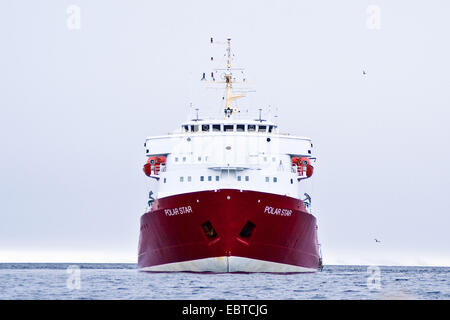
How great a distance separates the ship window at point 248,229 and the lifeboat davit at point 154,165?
1122 cm

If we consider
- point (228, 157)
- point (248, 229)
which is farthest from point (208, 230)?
point (228, 157)

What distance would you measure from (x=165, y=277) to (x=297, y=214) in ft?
32.4

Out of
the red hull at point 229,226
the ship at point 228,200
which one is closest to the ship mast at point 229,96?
the ship at point 228,200

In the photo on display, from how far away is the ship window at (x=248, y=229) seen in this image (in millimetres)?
51250

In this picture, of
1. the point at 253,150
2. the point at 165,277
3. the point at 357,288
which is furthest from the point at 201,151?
the point at 357,288

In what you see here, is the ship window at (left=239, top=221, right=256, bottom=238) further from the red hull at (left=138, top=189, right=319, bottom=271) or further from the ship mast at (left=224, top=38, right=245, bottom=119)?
the ship mast at (left=224, top=38, right=245, bottom=119)

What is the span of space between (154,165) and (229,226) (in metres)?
12.0

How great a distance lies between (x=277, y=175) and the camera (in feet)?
189

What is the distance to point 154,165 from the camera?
61.2 meters

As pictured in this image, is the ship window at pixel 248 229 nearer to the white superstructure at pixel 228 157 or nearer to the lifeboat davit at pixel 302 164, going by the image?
the white superstructure at pixel 228 157

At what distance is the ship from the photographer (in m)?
51.0

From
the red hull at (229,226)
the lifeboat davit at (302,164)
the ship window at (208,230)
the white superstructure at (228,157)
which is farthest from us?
the lifeboat davit at (302,164)
